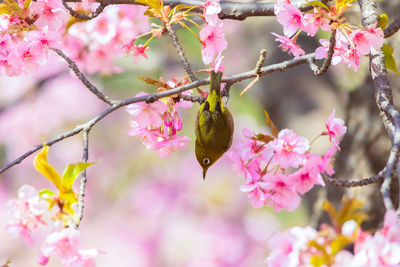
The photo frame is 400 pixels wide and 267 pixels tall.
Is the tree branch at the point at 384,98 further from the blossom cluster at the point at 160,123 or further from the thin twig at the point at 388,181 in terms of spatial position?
the blossom cluster at the point at 160,123

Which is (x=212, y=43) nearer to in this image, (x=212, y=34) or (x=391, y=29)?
(x=212, y=34)

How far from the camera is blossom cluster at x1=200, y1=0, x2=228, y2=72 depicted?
1198mm

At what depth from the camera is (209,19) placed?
1199 mm

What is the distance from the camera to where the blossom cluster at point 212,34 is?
120 cm

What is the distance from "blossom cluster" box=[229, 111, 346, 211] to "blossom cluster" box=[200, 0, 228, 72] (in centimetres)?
19

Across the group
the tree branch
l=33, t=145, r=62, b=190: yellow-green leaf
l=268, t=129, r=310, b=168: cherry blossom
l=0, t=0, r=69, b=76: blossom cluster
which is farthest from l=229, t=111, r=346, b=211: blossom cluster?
l=0, t=0, r=69, b=76: blossom cluster

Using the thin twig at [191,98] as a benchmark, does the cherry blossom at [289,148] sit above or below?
below

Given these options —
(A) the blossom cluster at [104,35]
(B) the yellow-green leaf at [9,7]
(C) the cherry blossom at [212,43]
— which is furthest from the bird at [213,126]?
(A) the blossom cluster at [104,35]

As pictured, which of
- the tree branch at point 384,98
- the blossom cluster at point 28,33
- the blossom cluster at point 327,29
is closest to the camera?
the tree branch at point 384,98

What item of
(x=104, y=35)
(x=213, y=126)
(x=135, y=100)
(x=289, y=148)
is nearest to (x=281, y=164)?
(x=289, y=148)

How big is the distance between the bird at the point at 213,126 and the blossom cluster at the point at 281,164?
0.11 ft

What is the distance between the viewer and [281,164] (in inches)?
42.1

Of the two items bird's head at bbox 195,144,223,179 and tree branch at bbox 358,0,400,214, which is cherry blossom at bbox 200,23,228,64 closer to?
bird's head at bbox 195,144,223,179

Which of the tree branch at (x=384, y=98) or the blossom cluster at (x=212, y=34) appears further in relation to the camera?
the blossom cluster at (x=212, y=34)
